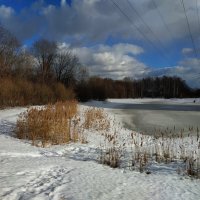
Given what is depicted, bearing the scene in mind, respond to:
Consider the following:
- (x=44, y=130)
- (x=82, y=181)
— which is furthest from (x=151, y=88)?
(x=82, y=181)

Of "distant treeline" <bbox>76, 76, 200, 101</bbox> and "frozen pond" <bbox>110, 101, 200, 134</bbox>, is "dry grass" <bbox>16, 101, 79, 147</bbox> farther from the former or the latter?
"distant treeline" <bbox>76, 76, 200, 101</bbox>

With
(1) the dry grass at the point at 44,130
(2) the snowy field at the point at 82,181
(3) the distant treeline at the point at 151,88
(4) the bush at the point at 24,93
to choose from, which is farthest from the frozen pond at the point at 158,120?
(3) the distant treeline at the point at 151,88

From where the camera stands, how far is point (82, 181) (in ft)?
20.3

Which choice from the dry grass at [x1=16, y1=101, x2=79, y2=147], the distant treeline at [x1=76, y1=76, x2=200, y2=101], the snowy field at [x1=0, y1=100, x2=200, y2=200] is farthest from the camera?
the distant treeline at [x1=76, y1=76, x2=200, y2=101]

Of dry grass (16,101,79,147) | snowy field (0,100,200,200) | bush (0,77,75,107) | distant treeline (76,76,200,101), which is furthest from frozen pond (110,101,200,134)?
distant treeline (76,76,200,101)

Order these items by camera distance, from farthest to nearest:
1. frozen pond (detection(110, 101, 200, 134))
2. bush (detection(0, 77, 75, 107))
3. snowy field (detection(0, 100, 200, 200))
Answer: bush (detection(0, 77, 75, 107)), frozen pond (detection(110, 101, 200, 134)), snowy field (detection(0, 100, 200, 200))

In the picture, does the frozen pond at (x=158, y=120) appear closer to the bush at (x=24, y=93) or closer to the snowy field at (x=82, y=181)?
the snowy field at (x=82, y=181)

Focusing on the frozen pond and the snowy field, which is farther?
the frozen pond

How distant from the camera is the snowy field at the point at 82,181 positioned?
5422mm

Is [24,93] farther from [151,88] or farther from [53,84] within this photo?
[151,88]

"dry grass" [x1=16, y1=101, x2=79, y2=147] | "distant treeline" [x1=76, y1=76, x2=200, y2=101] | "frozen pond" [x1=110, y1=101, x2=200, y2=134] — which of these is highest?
"distant treeline" [x1=76, y1=76, x2=200, y2=101]

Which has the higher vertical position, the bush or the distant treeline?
the distant treeline

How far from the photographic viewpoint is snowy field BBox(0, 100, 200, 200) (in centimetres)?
542

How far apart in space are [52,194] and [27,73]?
1792 inches
